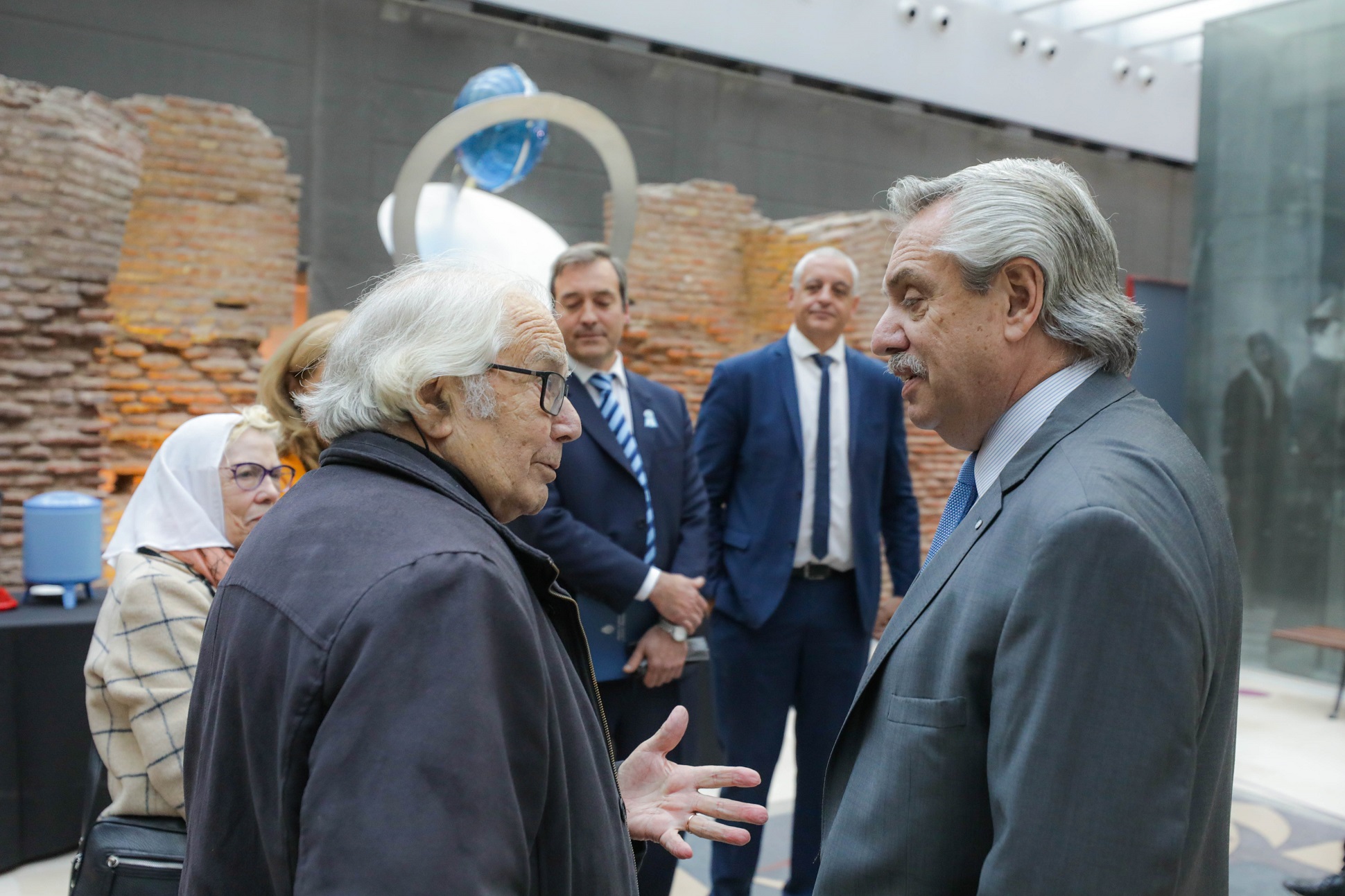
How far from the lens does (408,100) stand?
6449mm

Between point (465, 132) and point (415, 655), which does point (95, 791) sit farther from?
point (465, 132)

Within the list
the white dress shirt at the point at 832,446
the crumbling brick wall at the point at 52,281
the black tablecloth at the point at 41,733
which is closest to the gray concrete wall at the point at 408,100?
the crumbling brick wall at the point at 52,281

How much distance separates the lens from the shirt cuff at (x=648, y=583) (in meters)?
2.62

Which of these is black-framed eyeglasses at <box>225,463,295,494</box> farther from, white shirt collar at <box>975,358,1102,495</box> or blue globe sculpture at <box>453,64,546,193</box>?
blue globe sculpture at <box>453,64,546,193</box>

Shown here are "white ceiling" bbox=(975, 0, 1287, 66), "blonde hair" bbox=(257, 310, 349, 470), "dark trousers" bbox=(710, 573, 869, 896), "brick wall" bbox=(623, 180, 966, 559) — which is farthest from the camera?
"white ceiling" bbox=(975, 0, 1287, 66)

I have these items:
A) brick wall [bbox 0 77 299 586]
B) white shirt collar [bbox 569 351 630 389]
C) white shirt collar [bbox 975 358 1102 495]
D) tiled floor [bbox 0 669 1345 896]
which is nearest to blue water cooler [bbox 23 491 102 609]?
tiled floor [bbox 0 669 1345 896]

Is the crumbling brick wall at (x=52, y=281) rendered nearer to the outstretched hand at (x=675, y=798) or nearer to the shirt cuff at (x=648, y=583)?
the shirt cuff at (x=648, y=583)

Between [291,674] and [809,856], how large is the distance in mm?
2313

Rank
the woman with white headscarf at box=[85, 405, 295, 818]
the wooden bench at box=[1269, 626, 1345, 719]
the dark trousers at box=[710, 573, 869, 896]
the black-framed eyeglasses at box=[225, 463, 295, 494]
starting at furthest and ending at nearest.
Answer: the wooden bench at box=[1269, 626, 1345, 719] → the dark trousers at box=[710, 573, 869, 896] → the black-framed eyeglasses at box=[225, 463, 295, 494] → the woman with white headscarf at box=[85, 405, 295, 818]

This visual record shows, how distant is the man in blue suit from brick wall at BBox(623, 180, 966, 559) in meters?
4.06

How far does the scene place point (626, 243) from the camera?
583 cm

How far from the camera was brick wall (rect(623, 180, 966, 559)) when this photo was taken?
7320mm

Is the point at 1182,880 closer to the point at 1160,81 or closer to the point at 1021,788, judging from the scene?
the point at 1021,788

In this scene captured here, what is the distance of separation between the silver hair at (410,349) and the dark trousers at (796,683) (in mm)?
1947
